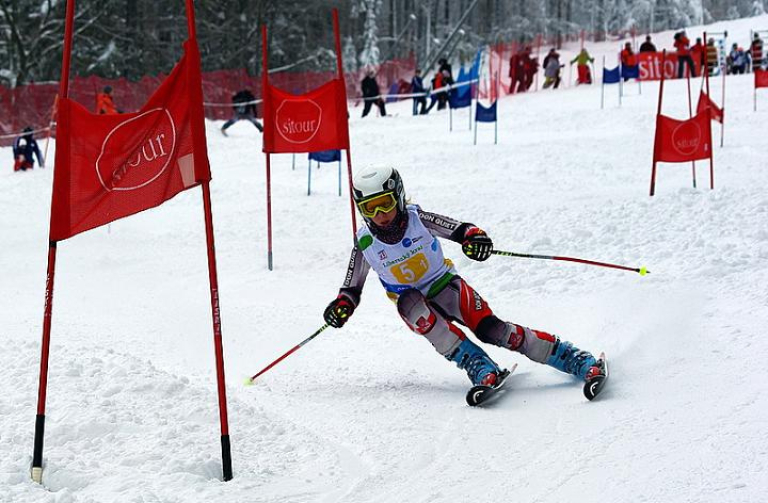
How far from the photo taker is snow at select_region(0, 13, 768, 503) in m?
3.84

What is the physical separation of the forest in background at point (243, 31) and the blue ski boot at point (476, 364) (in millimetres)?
26454

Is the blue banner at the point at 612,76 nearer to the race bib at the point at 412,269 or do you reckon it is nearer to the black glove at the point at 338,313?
the race bib at the point at 412,269

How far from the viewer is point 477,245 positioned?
5418mm

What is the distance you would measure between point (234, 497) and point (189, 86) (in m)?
1.98

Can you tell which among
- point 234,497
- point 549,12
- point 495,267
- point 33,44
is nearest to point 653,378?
point 234,497

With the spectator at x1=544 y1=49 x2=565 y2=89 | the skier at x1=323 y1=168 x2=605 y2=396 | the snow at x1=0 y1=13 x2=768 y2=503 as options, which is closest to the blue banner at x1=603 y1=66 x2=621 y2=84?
the spectator at x1=544 y1=49 x2=565 y2=89

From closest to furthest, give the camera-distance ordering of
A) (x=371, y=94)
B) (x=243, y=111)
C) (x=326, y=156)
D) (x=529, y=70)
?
(x=326, y=156) < (x=243, y=111) < (x=371, y=94) < (x=529, y=70)

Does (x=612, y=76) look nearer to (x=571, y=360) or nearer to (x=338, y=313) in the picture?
(x=571, y=360)

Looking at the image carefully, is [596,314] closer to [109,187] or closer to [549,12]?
[109,187]

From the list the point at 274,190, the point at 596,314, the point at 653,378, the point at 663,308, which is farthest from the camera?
the point at 274,190

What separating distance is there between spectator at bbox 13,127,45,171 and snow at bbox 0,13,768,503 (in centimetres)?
469

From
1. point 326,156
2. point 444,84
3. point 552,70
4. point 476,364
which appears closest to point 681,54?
point 552,70

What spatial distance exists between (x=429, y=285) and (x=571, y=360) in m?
1.07

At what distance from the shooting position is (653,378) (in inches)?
199
